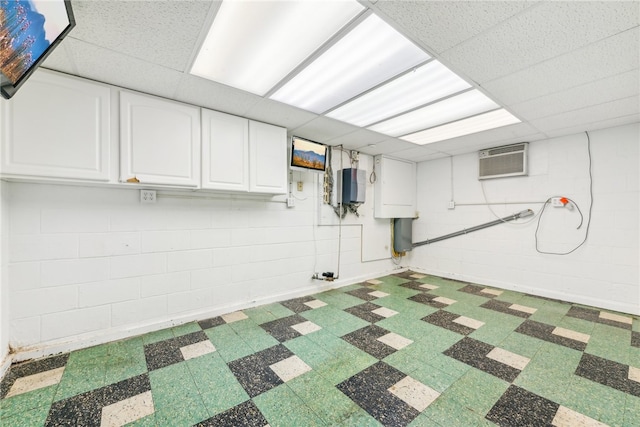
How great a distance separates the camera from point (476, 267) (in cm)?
451

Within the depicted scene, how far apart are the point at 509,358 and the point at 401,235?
301cm

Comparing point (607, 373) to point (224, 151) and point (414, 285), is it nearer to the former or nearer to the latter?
point (414, 285)

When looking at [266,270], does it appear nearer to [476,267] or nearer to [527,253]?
[476,267]

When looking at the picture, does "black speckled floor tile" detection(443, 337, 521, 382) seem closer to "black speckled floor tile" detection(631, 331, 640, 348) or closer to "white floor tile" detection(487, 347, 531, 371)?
"white floor tile" detection(487, 347, 531, 371)

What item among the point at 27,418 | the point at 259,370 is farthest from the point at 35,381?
the point at 259,370

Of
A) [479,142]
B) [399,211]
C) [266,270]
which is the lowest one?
[266,270]

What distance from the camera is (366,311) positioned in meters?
3.18

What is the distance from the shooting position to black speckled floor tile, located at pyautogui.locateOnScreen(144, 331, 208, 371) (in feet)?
6.76

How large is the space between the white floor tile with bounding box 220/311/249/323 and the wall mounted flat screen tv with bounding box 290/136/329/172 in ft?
6.31

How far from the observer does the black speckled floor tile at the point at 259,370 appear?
1785mm

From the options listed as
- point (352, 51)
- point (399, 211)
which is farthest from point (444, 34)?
point (399, 211)

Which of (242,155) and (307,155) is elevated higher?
(307,155)

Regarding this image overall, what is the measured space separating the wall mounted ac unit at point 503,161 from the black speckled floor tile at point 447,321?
2477mm

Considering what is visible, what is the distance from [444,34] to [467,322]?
2.79 meters
